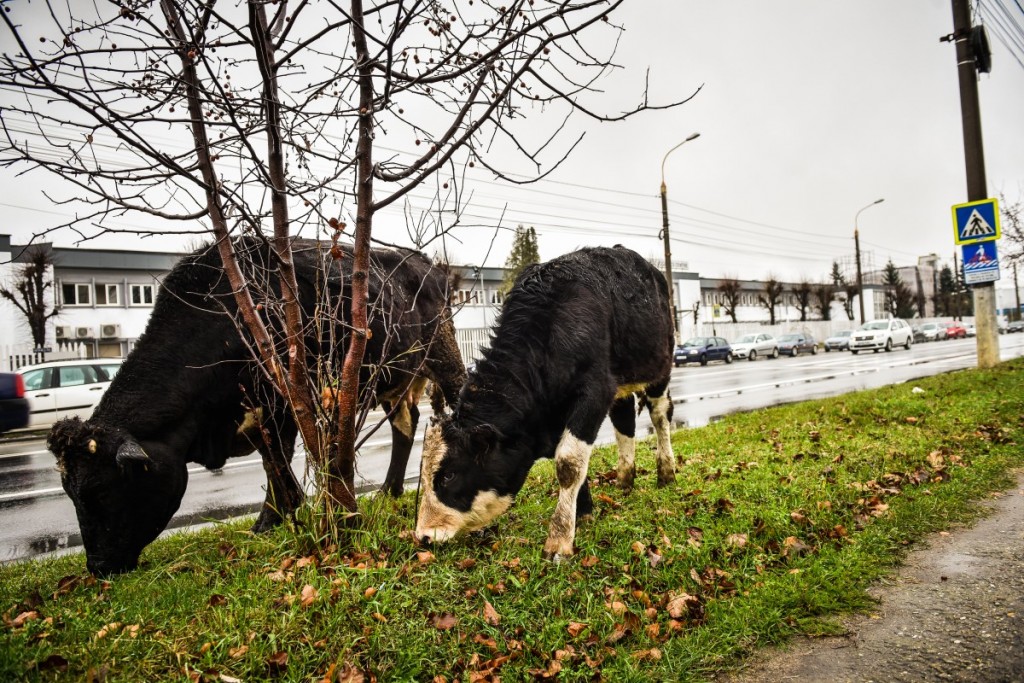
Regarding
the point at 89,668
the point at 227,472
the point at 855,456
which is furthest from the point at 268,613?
the point at 227,472

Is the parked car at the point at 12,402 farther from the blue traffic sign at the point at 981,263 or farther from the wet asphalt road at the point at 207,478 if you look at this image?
the blue traffic sign at the point at 981,263

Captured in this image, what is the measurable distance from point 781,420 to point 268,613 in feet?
27.2

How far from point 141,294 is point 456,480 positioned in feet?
125

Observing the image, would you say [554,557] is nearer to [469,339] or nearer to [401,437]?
[401,437]

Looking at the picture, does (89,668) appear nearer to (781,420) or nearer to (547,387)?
(547,387)

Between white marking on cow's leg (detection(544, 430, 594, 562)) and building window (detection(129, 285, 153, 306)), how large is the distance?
3719 cm

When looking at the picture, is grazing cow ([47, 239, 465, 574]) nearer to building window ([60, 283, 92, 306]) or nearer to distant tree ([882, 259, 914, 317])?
building window ([60, 283, 92, 306])

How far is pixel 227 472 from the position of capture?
8844mm

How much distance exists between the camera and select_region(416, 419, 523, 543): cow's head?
3811 millimetres

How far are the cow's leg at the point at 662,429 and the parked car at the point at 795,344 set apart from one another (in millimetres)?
37127

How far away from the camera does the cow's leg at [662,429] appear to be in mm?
5855

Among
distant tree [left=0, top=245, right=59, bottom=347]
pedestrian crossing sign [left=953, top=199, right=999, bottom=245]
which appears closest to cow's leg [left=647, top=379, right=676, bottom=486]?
pedestrian crossing sign [left=953, top=199, right=999, bottom=245]

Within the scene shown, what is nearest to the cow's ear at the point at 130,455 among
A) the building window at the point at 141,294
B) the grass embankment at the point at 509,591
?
the grass embankment at the point at 509,591

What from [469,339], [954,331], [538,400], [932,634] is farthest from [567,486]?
[954,331]
